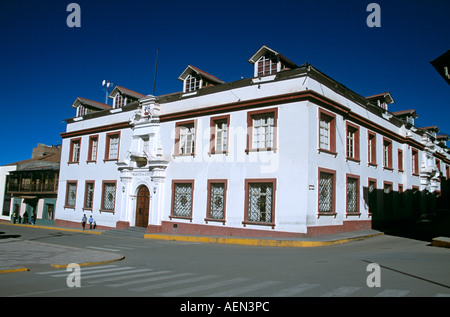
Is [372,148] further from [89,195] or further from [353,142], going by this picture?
[89,195]

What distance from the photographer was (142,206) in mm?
25375

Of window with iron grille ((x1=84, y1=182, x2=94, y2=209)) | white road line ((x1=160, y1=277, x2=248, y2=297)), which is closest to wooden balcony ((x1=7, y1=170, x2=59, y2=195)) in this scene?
window with iron grille ((x1=84, y1=182, x2=94, y2=209))

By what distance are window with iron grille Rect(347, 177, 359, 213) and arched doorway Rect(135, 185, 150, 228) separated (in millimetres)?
12885

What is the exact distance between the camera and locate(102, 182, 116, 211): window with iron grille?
89.9ft

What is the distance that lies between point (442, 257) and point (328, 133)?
9866mm

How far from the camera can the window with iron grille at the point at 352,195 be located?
866 inches

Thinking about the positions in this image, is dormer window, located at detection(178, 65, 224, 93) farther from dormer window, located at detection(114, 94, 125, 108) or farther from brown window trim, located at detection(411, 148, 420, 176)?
brown window trim, located at detection(411, 148, 420, 176)

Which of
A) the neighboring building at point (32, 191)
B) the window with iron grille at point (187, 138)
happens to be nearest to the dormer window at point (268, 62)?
the window with iron grille at point (187, 138)

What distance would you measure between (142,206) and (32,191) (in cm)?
1973

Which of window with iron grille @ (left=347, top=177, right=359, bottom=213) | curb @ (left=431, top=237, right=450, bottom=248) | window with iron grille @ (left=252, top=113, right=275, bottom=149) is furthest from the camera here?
window with iron grille @ (left=347, top=177, right=359, bottom=213)

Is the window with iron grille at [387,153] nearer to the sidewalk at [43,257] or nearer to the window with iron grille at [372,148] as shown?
the window with iron grille at [372,148]

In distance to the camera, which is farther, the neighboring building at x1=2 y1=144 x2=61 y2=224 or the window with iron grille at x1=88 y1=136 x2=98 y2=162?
the neighboring building at x1=2 y1=144 x2=61 y2=224
